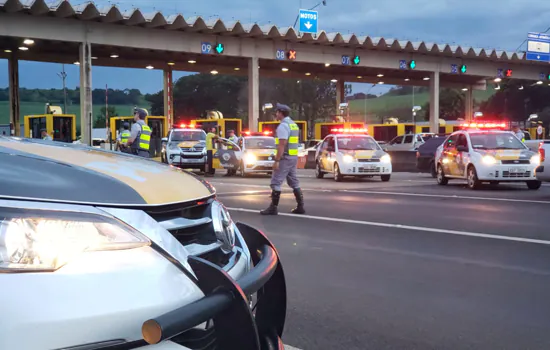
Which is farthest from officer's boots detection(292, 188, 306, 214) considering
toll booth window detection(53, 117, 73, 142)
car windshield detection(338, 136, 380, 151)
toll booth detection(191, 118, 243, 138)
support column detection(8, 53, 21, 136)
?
support column detection(8, 53, 21, 136)

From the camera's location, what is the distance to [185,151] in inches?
990

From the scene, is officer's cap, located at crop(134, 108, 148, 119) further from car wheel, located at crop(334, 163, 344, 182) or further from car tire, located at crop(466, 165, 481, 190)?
car tire, located at crop(466, 165, 481, 190)

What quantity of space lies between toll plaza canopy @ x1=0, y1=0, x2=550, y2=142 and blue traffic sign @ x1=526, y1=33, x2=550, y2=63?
484 cm

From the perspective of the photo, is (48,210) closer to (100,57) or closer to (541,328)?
(541,328)

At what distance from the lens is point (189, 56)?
42312 mm

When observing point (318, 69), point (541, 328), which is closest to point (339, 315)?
point (541, 328)

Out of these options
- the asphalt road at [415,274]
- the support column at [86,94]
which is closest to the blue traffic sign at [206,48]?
the support column at [86,94]

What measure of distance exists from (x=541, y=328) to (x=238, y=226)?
2473 mm

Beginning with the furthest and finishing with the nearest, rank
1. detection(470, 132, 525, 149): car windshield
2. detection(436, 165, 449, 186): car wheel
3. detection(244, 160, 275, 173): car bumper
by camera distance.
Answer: detection(244, 160, 275, 173): car bumper
detection(436, 165, 449, 186): car wheel
detection(470, 132, 525, 149): car windshield

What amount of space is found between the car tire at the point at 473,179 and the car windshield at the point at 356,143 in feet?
13.5

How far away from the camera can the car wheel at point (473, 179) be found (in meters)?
15.7

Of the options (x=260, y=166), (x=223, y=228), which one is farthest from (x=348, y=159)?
(x=223, y=228)

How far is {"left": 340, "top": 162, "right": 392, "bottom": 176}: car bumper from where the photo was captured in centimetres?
1895

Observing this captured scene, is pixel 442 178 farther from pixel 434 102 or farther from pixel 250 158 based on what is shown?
pixel 434 102
